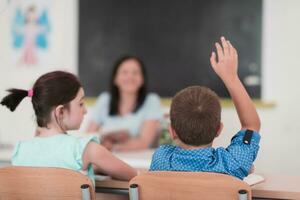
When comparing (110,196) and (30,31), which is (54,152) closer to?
(110,196)

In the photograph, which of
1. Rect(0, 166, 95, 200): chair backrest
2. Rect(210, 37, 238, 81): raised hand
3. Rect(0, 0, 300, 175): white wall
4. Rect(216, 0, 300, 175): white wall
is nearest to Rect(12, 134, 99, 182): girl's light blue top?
Rect(0, 166, 95, 200): chair backrest

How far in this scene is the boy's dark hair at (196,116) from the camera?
62.9 inches

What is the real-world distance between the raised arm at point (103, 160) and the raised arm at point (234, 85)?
49 cm

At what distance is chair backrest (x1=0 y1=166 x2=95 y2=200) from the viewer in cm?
157

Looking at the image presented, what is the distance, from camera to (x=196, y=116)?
1.60m

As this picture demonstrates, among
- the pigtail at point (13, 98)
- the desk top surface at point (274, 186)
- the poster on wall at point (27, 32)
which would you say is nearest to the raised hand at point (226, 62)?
the desk top surface at point (274, 186)

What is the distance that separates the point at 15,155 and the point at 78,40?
9.15ft

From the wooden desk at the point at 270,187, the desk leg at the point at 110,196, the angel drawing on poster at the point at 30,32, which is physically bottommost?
the desk leg at the point at 110,196

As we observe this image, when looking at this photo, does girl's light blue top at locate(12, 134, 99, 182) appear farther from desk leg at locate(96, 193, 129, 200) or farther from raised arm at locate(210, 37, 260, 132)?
raised arm at locate(210, 37, 260, 132)

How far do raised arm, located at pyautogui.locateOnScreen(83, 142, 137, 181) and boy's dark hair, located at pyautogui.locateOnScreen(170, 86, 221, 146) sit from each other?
1.00 ft

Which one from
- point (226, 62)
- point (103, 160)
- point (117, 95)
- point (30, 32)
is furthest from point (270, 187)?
point (30, 32)

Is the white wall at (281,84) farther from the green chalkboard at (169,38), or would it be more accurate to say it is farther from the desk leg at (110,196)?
the desk leg at (110,196)

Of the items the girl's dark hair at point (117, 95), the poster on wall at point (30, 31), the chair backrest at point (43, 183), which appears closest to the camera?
the chair backrest at point (43, 183)

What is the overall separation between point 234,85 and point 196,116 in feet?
0.65
